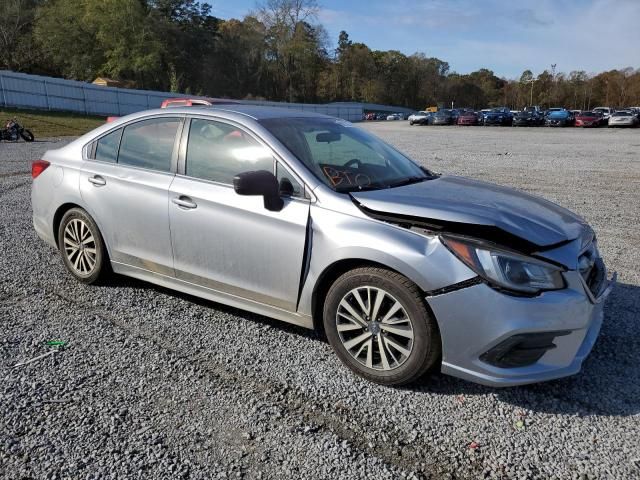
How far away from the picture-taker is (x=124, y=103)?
41.4 m

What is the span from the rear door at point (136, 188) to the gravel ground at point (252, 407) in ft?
1.61

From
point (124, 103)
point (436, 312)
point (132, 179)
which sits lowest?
point (124, 103)

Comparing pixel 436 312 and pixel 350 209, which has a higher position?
pixel 350 209

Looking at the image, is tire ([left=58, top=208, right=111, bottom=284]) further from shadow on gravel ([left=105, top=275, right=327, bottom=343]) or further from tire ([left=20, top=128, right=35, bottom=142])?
tire ([left=20, top=128, right=35, bottom=142])

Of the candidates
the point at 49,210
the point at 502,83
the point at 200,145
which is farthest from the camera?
the point at 502,83

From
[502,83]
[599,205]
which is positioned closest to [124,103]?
[599,205]

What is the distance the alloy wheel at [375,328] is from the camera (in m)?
3.08

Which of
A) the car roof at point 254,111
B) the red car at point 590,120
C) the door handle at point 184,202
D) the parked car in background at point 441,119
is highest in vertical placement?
the car roof at point 254,111

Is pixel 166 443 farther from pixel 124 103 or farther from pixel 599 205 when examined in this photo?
pixel 124 103

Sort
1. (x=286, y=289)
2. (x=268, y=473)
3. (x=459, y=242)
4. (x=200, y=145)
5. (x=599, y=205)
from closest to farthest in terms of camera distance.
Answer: (x=268, y=473) < (x=459, y=242) < (x=286, y=289) < (x=200, y=145) < (x=599, y=205)

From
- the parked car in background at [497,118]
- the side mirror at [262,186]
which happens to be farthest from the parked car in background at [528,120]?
the side mirror at [262,186]

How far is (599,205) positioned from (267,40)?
9090 cm

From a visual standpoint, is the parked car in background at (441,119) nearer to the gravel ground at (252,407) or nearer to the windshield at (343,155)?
the gravel ground at (252,407)

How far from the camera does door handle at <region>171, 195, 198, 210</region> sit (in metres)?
3.86
